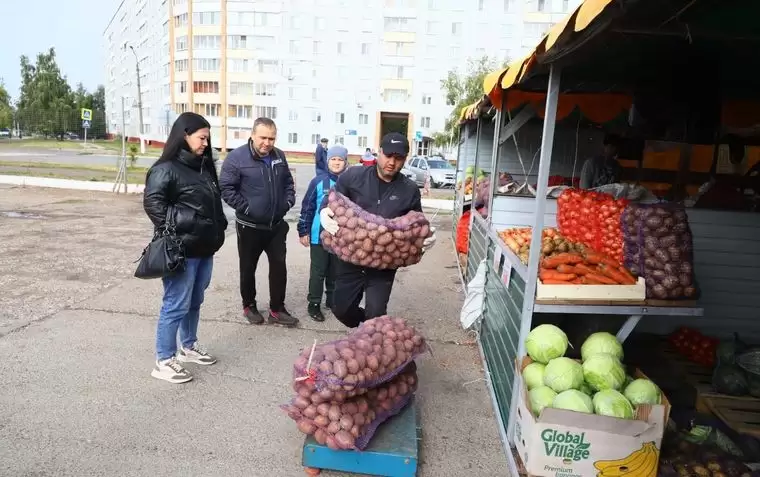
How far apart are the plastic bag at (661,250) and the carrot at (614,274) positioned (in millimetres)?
129

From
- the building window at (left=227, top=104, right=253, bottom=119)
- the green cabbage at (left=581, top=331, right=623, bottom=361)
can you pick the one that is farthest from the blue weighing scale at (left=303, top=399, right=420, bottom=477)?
the building window at (left=227, top=104, right=253, bottom=119)

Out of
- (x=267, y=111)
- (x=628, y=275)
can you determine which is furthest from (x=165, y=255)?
(x=267, y=111)

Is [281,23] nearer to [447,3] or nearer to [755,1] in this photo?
[447,3]

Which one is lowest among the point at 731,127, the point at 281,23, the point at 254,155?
the point at 254,155

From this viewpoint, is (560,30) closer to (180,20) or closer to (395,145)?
(395,145)

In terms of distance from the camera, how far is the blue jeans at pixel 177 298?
3924 mm

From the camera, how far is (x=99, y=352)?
179 inches

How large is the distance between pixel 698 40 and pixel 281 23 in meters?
55.4

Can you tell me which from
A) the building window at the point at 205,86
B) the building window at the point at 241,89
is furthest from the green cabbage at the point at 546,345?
the building window at the point at 205,86

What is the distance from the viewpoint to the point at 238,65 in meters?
55.8

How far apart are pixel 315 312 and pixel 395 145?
8.99 ft

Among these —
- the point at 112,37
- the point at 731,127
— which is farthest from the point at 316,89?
the point at 112,37

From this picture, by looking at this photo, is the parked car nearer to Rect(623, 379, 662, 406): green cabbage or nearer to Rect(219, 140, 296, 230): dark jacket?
Rect(219, 140, 296, 230): dark jacket

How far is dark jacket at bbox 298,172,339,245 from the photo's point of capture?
5250 mm
